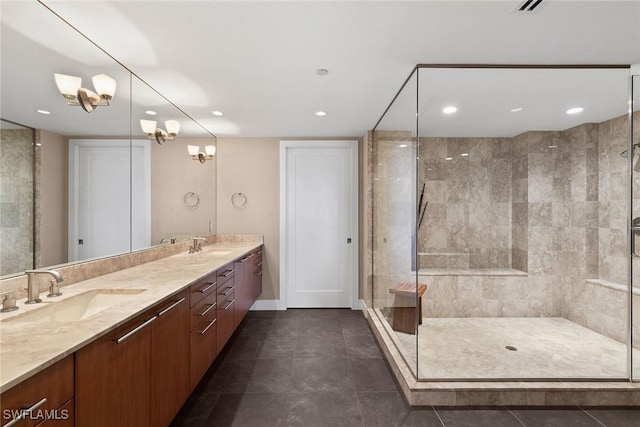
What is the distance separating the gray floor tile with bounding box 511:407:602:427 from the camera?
5.98ft

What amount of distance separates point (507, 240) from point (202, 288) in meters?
3.89

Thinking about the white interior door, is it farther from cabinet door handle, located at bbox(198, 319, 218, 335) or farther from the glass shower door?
the glass shower door

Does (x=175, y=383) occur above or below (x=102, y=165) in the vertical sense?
below

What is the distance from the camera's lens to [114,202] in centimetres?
211

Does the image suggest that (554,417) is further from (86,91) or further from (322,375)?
(86,91)

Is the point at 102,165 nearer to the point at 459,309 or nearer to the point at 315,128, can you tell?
the point at 315,128

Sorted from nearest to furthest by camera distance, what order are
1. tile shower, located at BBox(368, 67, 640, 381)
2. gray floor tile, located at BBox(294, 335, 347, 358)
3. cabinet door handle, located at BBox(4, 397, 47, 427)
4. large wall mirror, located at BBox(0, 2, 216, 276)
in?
1. cabinet door handle, located at BBox(4, 397, 47, 427)
2. large wall mirror, located at BBox(0, 2, 216, 276)
3. tile shower, located at BBox(368, 67, 640, 381)
4. gray floor tile, located at BBox(294, 335, 347, 358)

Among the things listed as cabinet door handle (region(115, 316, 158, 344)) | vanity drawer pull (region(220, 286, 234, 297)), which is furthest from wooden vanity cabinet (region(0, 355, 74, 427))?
vanity drawer pull (region(220, 286, 234, 297))

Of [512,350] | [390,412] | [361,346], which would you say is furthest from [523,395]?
[361,346]

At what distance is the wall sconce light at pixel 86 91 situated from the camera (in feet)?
5.61

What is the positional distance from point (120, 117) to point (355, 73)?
1.82 metres

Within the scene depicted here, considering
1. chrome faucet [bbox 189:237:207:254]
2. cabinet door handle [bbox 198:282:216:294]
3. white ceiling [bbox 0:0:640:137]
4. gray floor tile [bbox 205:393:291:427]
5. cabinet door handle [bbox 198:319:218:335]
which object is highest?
white ceiling [bbox 0:0:640:137]

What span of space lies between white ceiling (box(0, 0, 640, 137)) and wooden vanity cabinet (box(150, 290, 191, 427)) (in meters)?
1.24

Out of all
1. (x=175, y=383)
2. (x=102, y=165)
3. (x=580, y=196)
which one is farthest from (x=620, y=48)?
Answer: (x=102, y=165)
